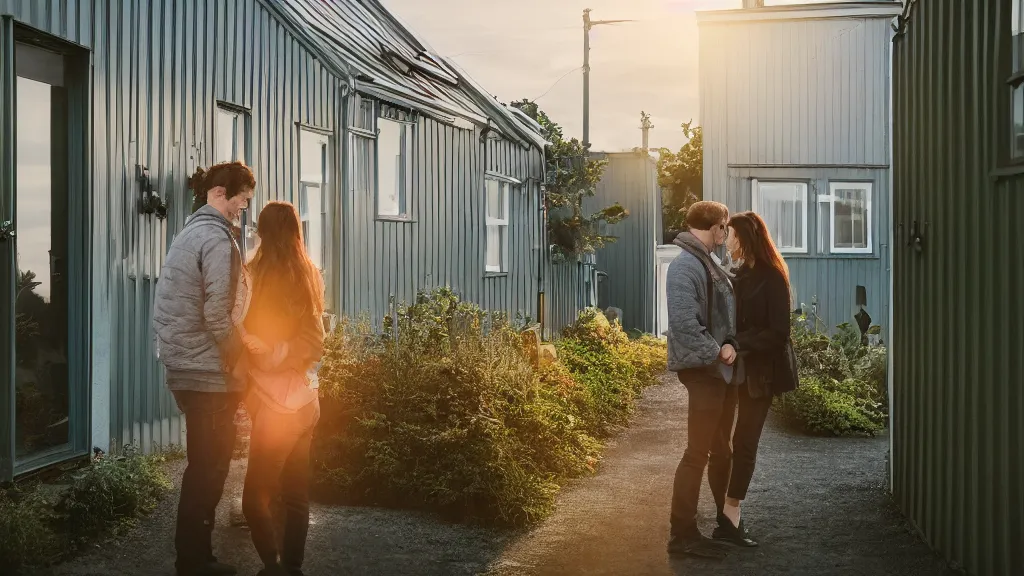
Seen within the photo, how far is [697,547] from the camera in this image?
21.9 ft

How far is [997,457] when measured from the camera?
5578 millimetres

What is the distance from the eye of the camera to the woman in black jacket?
22.4 feet

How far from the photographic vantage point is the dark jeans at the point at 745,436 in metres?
6.89

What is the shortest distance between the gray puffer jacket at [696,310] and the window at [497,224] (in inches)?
466

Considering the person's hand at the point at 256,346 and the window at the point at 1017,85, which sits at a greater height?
the window at the point at 1017,85

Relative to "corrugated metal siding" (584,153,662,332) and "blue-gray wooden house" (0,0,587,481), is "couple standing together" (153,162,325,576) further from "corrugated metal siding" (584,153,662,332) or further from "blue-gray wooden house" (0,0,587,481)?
"corrugated metal siding" (584,153,662,332)

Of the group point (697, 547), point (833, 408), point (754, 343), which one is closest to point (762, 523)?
point (697, 547)

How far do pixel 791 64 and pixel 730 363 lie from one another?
14.2 meters

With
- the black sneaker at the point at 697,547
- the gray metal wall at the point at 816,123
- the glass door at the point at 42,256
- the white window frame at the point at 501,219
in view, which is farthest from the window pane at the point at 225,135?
the gray metal wall at the point at 816,123

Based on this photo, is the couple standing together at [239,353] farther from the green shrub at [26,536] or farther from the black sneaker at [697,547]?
the black sneaker at [697,547]

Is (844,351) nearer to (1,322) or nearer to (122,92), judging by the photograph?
(122,92)

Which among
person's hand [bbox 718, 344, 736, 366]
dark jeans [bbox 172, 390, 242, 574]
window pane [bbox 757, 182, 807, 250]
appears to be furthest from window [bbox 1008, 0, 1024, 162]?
window pane [bbox 757, 182, 807, 250]

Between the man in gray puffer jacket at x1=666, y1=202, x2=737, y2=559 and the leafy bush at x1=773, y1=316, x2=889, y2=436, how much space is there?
560 cm

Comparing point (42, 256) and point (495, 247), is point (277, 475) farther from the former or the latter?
point (495, 247)
